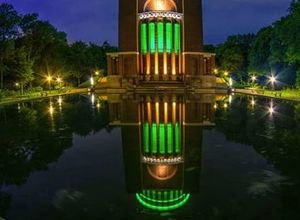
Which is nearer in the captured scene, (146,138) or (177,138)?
(177,138)

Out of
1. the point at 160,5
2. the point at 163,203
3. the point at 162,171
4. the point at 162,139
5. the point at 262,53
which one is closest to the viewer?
the point at 163,203

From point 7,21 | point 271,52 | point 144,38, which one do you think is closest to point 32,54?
point 7,21

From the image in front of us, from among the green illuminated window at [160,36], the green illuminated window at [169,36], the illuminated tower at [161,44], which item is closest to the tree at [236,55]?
the illuminated tower at [161,44]

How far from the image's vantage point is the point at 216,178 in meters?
10.8

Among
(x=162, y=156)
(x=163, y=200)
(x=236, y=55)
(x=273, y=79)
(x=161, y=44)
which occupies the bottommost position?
(x=163, y=200)

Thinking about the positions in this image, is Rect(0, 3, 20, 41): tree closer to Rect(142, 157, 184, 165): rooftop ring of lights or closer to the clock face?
the clock face

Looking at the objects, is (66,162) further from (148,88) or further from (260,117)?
(148,88)

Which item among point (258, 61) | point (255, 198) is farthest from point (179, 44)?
point (255, 198)

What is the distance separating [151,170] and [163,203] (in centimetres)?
282

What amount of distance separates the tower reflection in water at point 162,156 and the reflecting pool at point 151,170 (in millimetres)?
33

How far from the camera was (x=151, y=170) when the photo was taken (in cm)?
1168

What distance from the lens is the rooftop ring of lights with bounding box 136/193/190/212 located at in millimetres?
8508

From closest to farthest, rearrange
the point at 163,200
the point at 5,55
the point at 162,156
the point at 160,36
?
1. the point at 163,200
2. the point at 162,156
3. the point at 5,55
4. the point at 160,36

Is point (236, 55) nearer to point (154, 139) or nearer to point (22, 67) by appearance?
point (22, 67)
